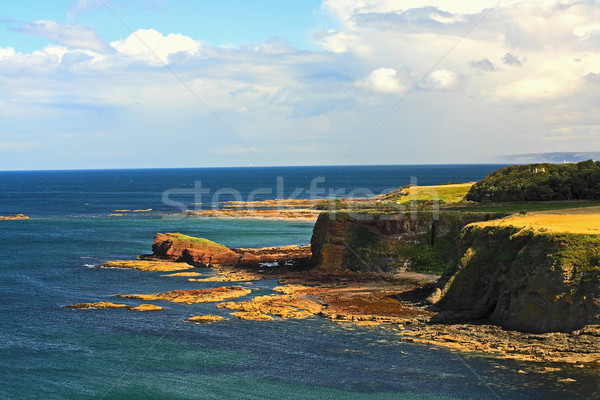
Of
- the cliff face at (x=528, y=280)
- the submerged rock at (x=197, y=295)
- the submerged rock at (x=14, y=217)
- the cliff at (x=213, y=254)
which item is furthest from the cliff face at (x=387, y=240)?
the submerged rock at (x=14, y=217)

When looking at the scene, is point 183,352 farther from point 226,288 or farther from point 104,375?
point 226,288

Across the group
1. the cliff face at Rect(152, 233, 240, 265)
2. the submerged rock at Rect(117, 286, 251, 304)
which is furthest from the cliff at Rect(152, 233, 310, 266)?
the submerged rock at Rect(117, 286, 251, 304)

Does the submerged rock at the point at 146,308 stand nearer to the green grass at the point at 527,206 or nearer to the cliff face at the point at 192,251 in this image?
the cliff face at the point at 192,251

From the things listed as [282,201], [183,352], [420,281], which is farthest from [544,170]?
[282,201]

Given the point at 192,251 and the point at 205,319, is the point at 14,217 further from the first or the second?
the point at 205,319

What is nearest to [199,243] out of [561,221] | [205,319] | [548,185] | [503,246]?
[205,319]
